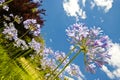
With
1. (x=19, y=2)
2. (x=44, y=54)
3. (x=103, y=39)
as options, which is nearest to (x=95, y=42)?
(x=103, y=39)

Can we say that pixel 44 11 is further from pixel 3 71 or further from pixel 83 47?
pixel 83 47

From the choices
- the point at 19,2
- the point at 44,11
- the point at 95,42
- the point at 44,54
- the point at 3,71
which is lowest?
the point at 3,71

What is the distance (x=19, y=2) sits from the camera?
18.6 meters

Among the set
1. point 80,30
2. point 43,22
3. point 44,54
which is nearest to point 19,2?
point 43,22

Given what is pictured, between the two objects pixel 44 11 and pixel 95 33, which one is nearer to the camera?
pixel 95 33

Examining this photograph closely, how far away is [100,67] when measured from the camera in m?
4.92

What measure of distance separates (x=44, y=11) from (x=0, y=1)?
14.7m

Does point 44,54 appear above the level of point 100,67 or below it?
above

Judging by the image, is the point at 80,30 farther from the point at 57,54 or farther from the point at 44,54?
the point at 44,54

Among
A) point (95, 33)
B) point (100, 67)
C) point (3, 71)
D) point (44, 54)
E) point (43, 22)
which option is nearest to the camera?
point (100, 67)

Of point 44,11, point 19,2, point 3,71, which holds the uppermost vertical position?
point 44,11

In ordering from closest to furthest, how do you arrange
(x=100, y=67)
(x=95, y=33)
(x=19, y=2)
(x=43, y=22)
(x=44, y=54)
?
(x=100, y=67) → (x=95, y=33) → (x=44, y=54) → (x=19, y=2) → (x=43, y=22)

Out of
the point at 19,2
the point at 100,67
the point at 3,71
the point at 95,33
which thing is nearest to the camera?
the point at 100,67

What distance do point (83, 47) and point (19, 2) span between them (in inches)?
545
